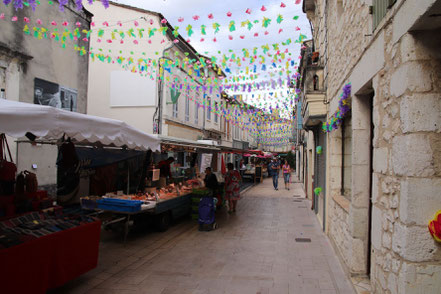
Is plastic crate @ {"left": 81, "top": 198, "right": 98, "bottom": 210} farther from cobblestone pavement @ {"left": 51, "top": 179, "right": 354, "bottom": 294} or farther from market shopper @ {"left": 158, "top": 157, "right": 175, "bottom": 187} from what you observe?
market shopper @ {"left": 158, "top": 157, "right": 175, "bottom": 187}

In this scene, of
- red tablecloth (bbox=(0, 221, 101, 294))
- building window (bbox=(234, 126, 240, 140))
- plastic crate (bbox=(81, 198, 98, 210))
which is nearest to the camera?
red tablecloth (bbox=(0, 221, 101, 294))

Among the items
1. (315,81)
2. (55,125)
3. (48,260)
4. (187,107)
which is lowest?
(48,260)

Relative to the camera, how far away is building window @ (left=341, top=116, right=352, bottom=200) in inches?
234

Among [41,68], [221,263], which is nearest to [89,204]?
[221,263]

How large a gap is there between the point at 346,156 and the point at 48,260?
5453 millimetres

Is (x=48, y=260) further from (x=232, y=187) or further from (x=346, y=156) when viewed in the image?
(x=232, y=187)

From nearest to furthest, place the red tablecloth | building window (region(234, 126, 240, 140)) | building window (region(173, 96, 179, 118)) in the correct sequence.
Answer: the red tablecloth < building window (region(173, 96, 179, 118)) < building window (region(234, 126, 240, 140))

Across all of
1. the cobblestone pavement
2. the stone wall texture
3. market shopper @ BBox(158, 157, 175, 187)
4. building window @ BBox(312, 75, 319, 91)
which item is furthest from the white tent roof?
building window @ BBox(312, 75, 319, 91)

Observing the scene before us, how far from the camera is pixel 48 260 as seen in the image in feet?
12.4

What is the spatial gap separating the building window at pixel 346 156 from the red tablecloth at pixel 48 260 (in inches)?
183

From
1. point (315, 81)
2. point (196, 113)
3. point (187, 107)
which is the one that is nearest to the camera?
point (315, 81)

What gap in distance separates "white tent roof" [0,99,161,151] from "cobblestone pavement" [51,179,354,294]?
7.26ft

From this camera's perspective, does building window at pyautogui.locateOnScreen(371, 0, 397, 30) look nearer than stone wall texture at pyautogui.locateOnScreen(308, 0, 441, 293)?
No

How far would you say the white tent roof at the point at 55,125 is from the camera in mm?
3621
